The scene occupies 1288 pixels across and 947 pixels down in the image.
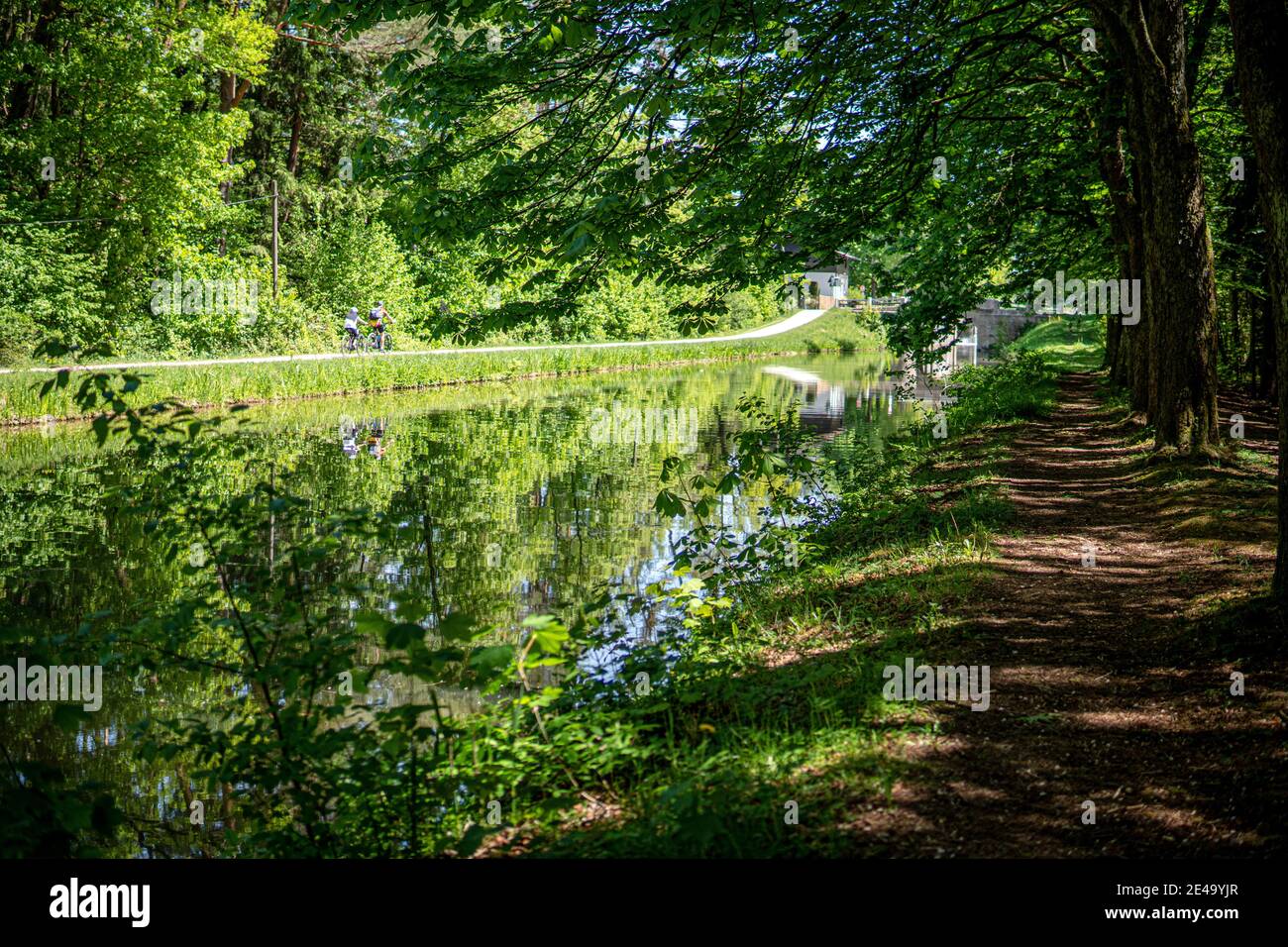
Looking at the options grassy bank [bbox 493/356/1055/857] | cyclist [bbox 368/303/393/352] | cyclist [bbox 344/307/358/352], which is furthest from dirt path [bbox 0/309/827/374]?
grassy bank [bbox 493/356/1055/857]

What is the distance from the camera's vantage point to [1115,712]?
5.18 metres

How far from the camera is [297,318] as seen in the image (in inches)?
1341

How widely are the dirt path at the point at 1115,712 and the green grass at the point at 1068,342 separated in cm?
3156

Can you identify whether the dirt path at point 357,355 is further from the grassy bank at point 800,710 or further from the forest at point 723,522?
the grassy bank at point 800,710

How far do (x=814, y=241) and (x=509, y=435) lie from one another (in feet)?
40.6

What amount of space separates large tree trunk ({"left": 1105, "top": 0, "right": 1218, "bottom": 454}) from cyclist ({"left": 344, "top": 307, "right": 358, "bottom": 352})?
2776 cm

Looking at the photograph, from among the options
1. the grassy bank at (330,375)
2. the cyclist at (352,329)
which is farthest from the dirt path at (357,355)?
the cyclist at (352,329)

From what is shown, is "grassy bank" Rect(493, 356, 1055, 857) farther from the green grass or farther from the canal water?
the green grass

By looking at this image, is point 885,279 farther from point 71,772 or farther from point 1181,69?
point 71,772

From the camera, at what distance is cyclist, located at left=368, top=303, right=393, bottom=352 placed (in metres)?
35.5

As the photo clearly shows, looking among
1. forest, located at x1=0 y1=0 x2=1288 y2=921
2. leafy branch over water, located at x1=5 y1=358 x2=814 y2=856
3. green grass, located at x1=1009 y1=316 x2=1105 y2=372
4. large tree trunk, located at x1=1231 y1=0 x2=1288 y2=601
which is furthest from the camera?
green grass, located at x1=1009 y1=316 x2=1105 y2=372

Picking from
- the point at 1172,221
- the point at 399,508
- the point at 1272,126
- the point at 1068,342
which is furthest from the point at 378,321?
the point at 1068,342

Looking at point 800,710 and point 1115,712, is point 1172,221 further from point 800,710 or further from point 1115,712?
point 800,710

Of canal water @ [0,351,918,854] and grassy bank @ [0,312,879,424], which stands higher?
grassy bank @ [0,312,879,424]
